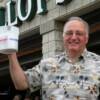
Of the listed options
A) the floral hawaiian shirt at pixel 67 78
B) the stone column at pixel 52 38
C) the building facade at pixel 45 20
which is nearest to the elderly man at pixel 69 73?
the floral hawaiian shirt at pixel 67 78

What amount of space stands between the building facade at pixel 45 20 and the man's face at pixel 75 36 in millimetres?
5351

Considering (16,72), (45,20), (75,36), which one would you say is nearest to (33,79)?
(16,72)

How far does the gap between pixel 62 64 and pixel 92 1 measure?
548 cm

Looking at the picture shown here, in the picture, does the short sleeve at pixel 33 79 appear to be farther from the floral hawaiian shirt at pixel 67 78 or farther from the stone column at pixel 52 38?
the stone column at pixel 52 38

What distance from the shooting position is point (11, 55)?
2.75m

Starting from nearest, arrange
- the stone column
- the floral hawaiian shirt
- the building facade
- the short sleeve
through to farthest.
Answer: the floral hawaiian shirt
the short sleeve
the building facade
the stone column

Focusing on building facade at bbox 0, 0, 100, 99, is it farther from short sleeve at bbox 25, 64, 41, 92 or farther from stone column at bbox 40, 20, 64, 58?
short sleeve at bbox 25, 64, 41, 92

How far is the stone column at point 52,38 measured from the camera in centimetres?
936

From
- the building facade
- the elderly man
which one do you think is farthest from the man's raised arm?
the building facade

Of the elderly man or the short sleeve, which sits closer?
the elderly man

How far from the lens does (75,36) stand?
2.76 meters

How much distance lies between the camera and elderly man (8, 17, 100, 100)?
2.70 metres

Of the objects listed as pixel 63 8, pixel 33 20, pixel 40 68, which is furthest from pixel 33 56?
pixel 40 68

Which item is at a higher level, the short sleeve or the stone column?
the stone column
